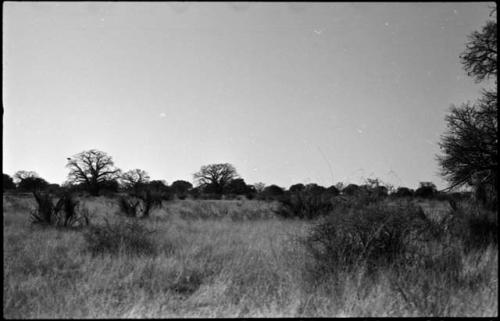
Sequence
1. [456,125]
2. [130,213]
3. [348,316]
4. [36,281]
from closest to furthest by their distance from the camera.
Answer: [348,316]
[36,281]
[456,125]
[130,213]

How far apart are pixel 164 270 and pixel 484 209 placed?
22.3 ft

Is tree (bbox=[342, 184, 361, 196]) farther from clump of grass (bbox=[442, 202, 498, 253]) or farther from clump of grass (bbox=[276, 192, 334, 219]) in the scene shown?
clump of grass (bbox=[276, 192, 334, 219])

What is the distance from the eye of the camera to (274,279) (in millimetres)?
3951

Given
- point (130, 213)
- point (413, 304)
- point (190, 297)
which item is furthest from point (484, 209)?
point (130, 213)

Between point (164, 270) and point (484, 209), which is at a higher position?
point (484, 209)

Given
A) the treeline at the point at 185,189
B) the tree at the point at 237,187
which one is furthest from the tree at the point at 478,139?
the tree at the point at 237,187

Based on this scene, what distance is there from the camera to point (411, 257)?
419 cm

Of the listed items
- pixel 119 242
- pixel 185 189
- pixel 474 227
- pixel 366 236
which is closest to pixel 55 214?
pixel 119 242

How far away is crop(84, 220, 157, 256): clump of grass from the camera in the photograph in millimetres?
5469

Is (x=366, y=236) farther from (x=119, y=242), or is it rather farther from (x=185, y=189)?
(x=185, y=189)

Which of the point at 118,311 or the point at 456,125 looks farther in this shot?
the point at 456,125

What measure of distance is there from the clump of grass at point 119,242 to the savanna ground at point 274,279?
39mm

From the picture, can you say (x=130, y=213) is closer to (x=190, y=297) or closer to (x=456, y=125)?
(x=190, y=297)

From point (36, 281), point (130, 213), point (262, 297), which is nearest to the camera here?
point (262, 297)
